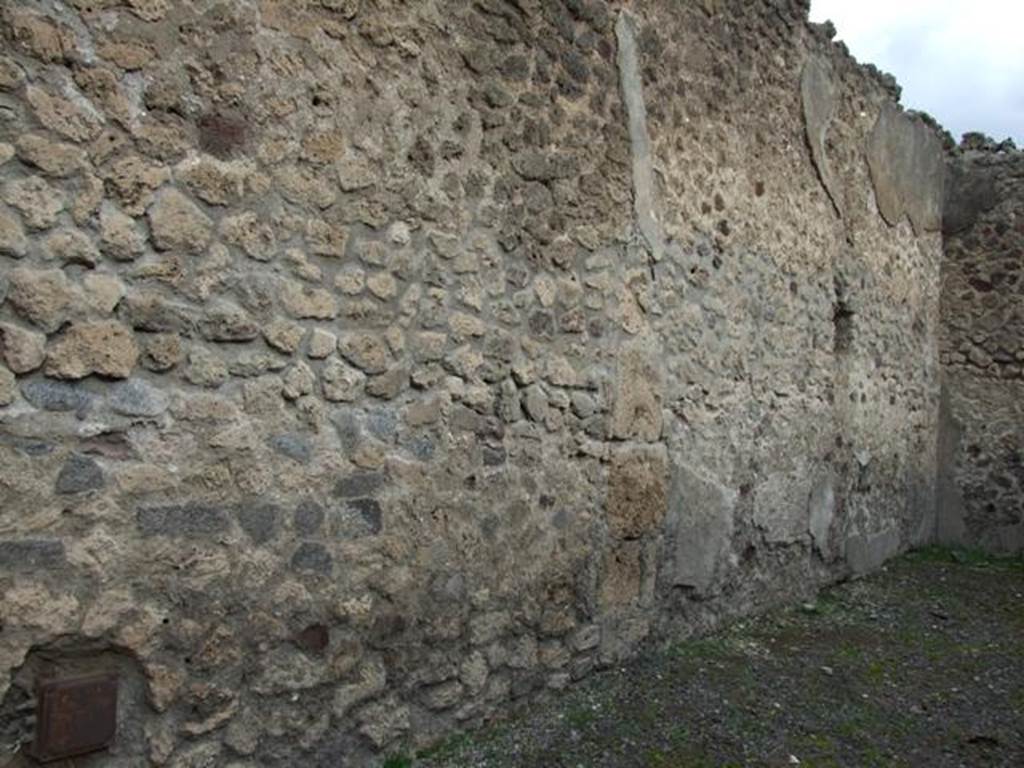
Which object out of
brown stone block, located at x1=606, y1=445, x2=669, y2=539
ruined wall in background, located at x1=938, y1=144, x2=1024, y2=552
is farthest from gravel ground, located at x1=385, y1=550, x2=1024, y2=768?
ruined wall in background, located at x1=938, y1=144, x2=1024, y2=552

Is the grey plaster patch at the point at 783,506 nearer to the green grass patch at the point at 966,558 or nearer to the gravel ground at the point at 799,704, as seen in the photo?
the gravel ground at the point at 799,704

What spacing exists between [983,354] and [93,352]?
21.2 feet

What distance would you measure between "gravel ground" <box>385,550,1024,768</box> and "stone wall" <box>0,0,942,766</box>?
15cm

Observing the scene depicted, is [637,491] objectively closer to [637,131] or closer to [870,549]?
[637,131]

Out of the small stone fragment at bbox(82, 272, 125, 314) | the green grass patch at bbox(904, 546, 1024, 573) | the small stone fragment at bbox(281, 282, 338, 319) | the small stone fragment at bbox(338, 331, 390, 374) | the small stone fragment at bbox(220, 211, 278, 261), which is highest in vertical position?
the small stone fragment at bbox(220, 211, 278, 261)

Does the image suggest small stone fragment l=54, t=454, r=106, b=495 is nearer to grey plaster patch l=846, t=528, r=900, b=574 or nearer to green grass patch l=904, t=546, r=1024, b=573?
grey plaster patch l=846, t=528, r=900, b=574

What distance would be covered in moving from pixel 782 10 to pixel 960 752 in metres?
3.49

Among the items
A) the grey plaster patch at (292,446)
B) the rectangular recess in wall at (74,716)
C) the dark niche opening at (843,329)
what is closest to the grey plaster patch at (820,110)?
the dark niche opening at (843,329)

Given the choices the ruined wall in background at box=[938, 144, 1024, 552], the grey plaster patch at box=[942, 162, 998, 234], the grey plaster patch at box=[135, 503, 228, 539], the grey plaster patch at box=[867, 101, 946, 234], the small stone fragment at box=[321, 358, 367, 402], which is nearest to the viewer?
the grey plaster patch at box=[135, 503, 228, 539]

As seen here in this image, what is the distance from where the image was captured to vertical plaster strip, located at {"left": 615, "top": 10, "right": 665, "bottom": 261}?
3602 mm

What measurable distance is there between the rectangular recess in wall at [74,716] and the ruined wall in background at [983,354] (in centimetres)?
634

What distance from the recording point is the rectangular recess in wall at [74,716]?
1.98 meters

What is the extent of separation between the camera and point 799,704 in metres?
3.42

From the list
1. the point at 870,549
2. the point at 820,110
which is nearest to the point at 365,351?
the point at 820,110
